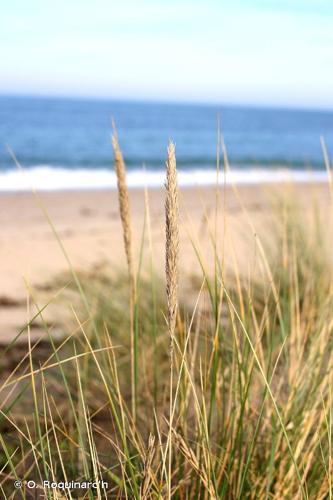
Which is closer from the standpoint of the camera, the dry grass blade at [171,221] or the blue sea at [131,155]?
the dry grass blade at [171,221]

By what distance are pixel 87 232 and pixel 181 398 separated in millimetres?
6348

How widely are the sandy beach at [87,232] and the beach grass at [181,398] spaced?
0.27 metres

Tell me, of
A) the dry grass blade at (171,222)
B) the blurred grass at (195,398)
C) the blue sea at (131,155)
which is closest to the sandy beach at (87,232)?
the blurred grass at (195,398)

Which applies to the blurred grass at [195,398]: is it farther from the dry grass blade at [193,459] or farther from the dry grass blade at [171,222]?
the dry grass blade at [171,222]

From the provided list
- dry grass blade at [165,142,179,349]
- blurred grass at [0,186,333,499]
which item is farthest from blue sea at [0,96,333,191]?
dry grass blade at [165,142,179,349]

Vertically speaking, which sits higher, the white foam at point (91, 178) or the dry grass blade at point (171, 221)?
the dry grass blade at point (171, 221)

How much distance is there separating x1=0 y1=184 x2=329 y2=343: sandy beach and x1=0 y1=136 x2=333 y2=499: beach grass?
0.27 m

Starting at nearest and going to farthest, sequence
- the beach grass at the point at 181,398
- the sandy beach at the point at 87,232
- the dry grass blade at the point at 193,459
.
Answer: the dry grass blade at the point at 193,459, the beach grass at the point at 181,398, the sandy beach at the point at 87,232

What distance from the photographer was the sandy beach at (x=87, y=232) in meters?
4.36

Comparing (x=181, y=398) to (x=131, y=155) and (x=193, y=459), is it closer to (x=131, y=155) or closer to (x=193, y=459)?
(x=193, y=459)

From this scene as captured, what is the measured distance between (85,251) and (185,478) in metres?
5.13

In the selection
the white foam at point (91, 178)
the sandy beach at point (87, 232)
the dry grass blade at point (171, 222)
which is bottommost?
the sandy beach at point (87, 232)

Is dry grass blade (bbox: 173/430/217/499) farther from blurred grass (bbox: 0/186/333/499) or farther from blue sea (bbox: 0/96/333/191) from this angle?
blue sea (bbox: 0/96/333/191)

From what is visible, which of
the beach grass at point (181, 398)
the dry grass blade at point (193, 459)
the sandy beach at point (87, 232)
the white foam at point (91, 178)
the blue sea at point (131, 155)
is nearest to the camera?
the dry grass blade at point (193, 459)
